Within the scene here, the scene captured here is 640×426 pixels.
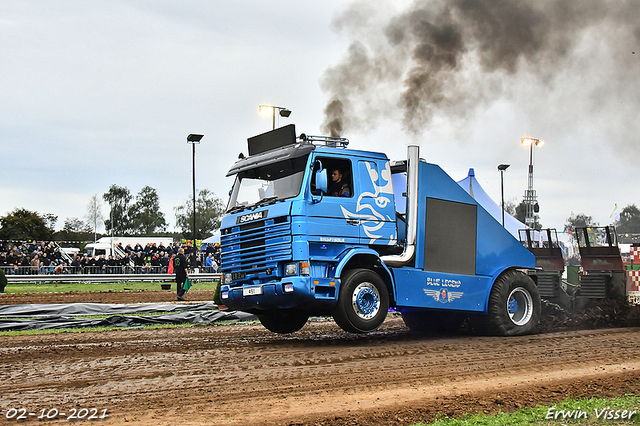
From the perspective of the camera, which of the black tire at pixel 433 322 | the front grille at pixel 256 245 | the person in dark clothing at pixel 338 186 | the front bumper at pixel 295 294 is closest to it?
the front bumper at pixel 295 294

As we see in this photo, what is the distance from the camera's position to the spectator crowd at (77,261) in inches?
1323

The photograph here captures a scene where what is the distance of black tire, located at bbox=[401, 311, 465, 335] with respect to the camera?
39.6 ft

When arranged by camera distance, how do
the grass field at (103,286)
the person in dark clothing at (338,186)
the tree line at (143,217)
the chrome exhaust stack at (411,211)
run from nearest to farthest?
the person in dark clothing at (338,186)
the chrome exhaust stack at (411,211)
the grass field at (103,286)
the tree line at (143,217)

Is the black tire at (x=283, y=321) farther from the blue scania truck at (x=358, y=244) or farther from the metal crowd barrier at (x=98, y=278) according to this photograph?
the metal crowd barrier at (x=98, y=278)

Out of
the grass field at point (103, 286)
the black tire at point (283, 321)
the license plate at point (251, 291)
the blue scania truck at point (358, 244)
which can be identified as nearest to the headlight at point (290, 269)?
the blue scania truck at point (358, 244)

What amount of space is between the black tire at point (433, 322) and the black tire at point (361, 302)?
95.9 inches

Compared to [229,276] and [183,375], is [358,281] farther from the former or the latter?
[183,375]

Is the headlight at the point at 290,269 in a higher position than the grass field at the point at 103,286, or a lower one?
higher

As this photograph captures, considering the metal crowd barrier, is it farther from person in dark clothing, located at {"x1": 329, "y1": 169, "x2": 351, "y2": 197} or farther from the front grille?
person in dark clothing, located at {"x1": 329, "y1": 169, "x2": 351, "y2": 197}

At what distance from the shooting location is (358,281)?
9.73 meters

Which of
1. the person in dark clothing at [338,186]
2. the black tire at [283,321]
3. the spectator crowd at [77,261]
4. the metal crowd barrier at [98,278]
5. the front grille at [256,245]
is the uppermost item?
the person in dark clothing at [338,186]

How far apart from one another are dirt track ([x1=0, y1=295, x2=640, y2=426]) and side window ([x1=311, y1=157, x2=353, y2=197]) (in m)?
2.52

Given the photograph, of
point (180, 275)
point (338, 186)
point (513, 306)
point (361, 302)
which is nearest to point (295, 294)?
point (361, 302)

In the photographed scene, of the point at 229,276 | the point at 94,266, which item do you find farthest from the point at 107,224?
the point at 229,276
